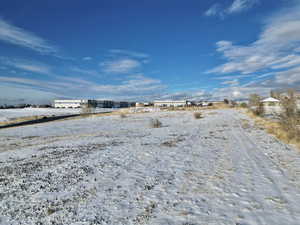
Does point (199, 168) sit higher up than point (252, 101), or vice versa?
point (252, 101)

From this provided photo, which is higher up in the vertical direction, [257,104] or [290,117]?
[257,104]

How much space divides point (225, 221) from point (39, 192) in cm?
504

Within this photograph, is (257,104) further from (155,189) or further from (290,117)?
(155,189)

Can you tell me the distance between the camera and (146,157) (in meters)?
9.48

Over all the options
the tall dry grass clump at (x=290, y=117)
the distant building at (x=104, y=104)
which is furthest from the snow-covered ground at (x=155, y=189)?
the distant building at (x=104, y=104)

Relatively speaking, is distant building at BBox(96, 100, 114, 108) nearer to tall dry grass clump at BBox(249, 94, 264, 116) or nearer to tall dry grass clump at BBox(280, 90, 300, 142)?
tall dry grass clump at BBox(249, 94, 264, 116)

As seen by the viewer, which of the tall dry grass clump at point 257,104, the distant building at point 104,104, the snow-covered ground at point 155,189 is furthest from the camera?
the distant building at point 104,104

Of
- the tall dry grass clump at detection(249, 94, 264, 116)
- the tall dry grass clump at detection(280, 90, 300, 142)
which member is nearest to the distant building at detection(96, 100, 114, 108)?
the tall dry grass clump at detection(249, 94, 264, 116)

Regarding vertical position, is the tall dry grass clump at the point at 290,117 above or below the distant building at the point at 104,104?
below

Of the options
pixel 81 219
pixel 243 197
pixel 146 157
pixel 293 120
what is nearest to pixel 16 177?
pixel 81 219

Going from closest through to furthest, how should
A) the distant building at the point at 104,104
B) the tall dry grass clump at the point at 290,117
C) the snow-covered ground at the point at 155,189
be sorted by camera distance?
1. the snow-covered ground at the point at 155,189
2. the tall dry grass clump at the point at 290,117
3. the distant building at the point at 104,104

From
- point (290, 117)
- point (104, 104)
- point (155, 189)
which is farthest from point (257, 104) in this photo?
point (104, 104)

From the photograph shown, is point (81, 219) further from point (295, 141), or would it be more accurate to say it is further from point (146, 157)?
point (295, 141)

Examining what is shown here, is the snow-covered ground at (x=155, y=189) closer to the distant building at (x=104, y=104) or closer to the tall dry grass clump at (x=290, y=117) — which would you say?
the tall dry grass clump at (x=290, y=117)
